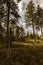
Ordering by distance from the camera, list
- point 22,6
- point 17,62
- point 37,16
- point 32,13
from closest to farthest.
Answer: point 17,62, point 32,13, point 37,16, point 22,6

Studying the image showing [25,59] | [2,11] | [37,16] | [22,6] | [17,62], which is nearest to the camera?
[17,62]

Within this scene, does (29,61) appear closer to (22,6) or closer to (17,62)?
(17,62)

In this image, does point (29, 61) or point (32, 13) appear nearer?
point (29, 61)

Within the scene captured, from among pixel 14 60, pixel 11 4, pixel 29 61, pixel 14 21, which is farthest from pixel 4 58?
pixel 11 4

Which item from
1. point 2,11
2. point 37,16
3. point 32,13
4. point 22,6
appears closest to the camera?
point 2,11

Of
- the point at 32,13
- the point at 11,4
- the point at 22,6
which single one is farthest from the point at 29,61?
the point at 22,6

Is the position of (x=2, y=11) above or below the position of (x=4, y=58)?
above

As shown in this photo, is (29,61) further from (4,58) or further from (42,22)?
(42,22)

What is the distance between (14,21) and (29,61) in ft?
27.4

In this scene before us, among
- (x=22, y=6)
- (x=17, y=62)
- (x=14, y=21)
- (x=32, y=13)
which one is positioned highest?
(x=22, y=6)

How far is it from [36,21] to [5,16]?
102 feet

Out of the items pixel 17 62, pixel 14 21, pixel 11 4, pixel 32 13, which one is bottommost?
pixel 17 62

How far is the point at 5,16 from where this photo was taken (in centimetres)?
2442

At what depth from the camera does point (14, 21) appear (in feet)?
79.6
